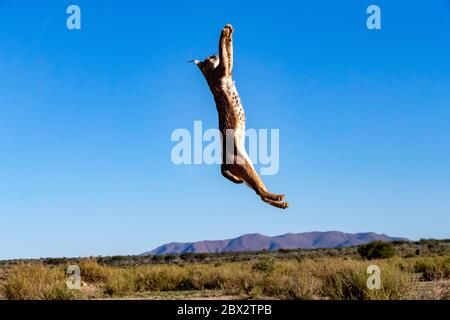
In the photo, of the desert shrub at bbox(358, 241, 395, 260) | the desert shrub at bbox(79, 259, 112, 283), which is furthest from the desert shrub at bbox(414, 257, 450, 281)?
the desert shrub at bbox(358, 241, 395, 260)

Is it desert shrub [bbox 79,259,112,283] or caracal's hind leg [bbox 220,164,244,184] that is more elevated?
caracal's hind leg [bbox 220,164,244,184]

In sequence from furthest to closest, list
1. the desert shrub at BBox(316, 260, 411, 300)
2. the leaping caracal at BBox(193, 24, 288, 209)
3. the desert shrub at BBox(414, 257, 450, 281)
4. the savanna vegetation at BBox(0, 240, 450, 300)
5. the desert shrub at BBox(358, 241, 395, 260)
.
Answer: the desert shrub at BBox(358, 241, 395, 260)
the desert shrub at BBox(414, 257, 450, 281)
the savanna vegetation at BBox(0, 240, 450, 300)
the desert shrub at BBox(316, 260, 411, 300)
the leaping caracal at BBox(193, 24, 288, 209)

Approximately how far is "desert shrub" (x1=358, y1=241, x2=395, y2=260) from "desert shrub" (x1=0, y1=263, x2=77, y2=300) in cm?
2666

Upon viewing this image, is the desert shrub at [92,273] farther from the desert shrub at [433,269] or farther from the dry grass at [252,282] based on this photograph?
the desert shrub at [433,269]

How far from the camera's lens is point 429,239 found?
2908 inches

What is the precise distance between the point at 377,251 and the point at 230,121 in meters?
37.0

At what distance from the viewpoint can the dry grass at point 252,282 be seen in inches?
527

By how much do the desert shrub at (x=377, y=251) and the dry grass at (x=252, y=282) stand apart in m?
15.5

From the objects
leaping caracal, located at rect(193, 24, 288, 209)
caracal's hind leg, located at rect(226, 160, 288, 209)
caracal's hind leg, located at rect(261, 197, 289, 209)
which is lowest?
caracal's hind leg, located at rect(261, 197, 289, 209)

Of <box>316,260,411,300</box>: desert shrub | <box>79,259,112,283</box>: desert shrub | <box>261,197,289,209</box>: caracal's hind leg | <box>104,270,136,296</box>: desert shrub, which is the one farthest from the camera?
<box>79,259,112,283</box>: desert shrub

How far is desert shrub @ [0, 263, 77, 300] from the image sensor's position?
48.9 feet

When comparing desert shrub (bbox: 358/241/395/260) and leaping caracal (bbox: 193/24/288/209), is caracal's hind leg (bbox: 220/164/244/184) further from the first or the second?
desert shrub (bbox: 358/241/395/260)
